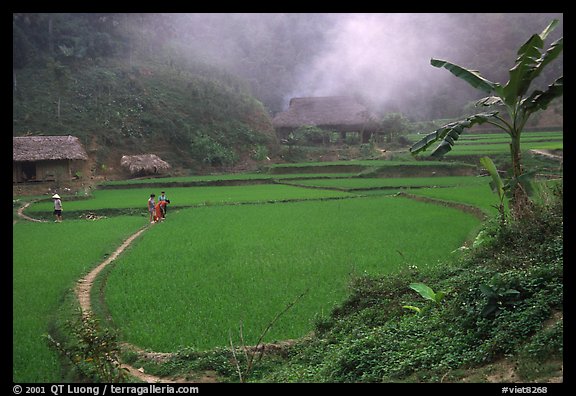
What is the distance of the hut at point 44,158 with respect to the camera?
2348 cm

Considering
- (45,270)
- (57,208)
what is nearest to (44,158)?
(57,208)

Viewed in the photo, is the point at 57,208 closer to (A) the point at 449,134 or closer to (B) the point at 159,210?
(B) the point at 159,210

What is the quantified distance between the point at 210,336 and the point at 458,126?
14.9 feet

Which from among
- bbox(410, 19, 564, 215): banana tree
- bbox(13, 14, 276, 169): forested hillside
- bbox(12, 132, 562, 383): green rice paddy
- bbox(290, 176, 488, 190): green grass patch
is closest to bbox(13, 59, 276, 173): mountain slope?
bbox(13, 14, 276, 169): forested hillside

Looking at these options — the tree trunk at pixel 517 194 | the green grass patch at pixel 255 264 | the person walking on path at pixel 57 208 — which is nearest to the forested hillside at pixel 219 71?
the person walking on path at pixel 57 208

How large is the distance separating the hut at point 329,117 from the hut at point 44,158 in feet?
56.2

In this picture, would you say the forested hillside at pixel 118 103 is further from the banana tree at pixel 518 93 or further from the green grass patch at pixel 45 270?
the banana tree at pixel 518 93

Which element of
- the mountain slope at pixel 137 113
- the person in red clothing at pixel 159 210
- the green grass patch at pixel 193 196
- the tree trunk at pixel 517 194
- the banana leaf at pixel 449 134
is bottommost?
the tree trunk at pixel 517 194

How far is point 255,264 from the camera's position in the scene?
9070 mm

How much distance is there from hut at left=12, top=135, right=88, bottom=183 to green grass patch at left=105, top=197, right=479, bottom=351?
450 inches

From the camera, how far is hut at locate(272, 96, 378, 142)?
1417 inches

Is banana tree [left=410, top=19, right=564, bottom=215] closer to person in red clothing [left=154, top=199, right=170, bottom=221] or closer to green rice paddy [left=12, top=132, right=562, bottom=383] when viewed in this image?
green rice paddy [left=12, top=132, right=562, bottom=383]

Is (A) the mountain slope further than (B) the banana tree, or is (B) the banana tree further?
(A) the mountain slope
